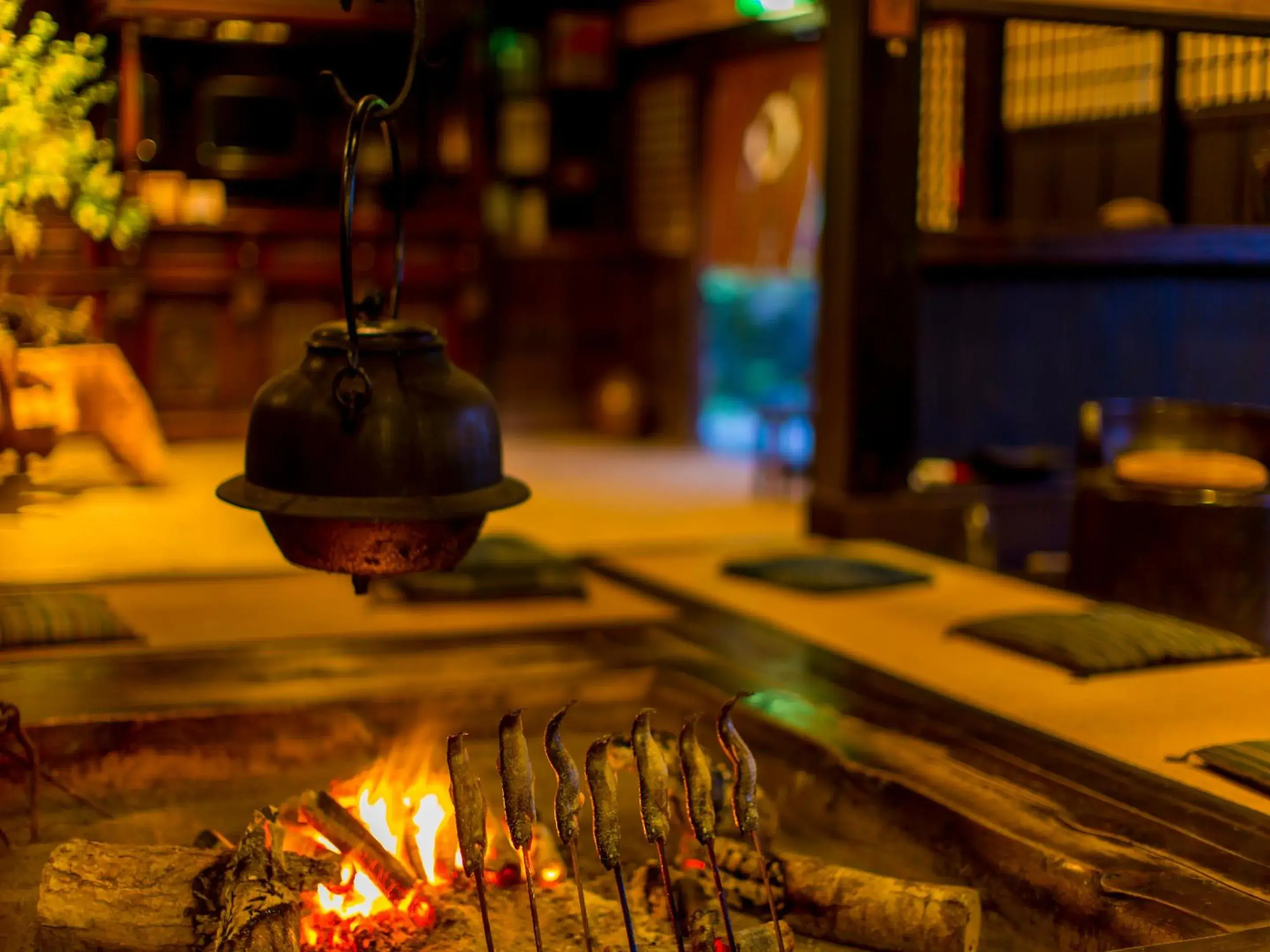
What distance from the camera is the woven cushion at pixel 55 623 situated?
10.8 feet

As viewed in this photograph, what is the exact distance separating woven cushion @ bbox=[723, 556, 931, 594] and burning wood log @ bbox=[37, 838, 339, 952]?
2.01 metres

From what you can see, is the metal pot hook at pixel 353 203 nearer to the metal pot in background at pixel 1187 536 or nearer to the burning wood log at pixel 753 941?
the burning wood log at pixel 753 941

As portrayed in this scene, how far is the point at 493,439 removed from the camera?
2240 mm

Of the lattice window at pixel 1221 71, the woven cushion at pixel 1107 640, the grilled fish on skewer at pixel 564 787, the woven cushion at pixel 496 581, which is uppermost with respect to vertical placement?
the lattice window at pixel 1221 71

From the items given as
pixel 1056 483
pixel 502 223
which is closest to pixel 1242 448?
pixel 1056 483

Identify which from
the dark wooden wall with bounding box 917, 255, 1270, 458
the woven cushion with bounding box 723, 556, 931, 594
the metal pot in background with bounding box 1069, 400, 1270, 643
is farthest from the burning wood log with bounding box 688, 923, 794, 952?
the dark wooden wall with bounding box 917, 255, 1270, 458

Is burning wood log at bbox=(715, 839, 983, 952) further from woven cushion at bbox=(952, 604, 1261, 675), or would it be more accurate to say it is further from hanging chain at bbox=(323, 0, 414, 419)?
woven cushion at bbox=(952, 604, 1261, 675)

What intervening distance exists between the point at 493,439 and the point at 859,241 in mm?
2817

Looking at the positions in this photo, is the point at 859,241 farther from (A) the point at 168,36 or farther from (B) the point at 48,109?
(A) the point at 168,36

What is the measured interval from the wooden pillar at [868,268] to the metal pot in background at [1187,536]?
67 centimetres

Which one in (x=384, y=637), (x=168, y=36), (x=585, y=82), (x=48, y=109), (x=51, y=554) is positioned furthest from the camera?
(x=585, y=82)

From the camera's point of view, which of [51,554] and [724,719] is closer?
[724,719]

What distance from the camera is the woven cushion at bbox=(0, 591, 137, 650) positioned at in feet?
10.8

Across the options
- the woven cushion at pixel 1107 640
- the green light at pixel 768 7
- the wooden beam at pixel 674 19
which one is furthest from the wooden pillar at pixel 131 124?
the woven cushion at pixel 1107 640
